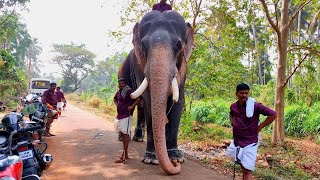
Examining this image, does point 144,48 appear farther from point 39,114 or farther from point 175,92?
point 39,114

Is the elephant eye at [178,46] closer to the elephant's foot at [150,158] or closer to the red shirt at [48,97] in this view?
the elephant's foot at [150,158]

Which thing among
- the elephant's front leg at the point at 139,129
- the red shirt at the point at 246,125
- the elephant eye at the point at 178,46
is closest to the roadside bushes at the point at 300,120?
the elephant's front leg at the point at 139,129

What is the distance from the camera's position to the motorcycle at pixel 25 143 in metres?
3.96

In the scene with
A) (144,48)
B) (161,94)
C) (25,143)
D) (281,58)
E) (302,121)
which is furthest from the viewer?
(302,121)

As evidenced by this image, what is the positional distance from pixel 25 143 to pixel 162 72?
2.23 meters

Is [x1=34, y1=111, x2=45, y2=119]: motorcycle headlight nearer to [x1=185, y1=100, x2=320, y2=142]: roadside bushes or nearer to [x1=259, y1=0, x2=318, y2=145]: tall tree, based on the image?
[x1=185, y1=100, x2=320, y2=142]: roadside bushes

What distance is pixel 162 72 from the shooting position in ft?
17.3

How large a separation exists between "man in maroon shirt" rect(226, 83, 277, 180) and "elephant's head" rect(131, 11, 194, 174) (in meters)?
1.08

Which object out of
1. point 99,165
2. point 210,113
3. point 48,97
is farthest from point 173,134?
point 210,113

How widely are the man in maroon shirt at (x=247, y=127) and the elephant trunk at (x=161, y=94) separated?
107 cm

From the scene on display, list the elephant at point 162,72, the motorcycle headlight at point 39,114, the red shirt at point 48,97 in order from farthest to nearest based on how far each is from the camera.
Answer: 1. the red shirt at point 48,97
2. the motorcycle headlight at point 39,114
3. the elephant at point 162,72

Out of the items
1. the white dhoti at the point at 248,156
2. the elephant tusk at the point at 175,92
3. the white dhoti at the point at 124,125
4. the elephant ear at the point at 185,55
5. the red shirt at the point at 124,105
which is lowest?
the white dhoti at the point at 248,156

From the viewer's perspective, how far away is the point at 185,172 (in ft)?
18.8

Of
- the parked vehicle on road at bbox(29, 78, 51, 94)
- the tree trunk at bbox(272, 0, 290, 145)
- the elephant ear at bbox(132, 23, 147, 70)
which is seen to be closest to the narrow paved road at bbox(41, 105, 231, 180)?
the elephant ear at bbox(132, 23, 147, 70)
